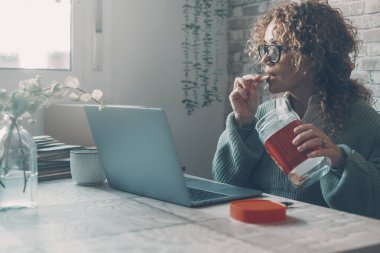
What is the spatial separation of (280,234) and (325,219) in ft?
0.55

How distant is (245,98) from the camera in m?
1.68

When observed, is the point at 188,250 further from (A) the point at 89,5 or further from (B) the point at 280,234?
(A) the point at 89,5

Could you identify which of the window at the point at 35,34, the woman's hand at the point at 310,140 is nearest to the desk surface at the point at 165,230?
the woman's hand at the point at 310,140

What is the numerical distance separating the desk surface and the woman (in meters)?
0.43

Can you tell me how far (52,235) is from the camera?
3.31 ft

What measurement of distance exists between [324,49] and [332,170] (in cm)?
46

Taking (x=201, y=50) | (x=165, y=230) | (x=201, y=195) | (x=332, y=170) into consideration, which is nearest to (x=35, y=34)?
(x=201, y=50)

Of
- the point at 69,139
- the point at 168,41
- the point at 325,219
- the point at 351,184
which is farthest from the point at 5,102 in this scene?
the point at 168,41

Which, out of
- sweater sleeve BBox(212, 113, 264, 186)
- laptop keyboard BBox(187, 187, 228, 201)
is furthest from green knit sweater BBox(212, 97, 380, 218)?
laptop keyboard BBox(187, 187, 228, 201)

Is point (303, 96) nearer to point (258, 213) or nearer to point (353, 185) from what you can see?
point (353, 185)

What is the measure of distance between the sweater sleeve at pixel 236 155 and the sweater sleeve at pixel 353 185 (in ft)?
0.93

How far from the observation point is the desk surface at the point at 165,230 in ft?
3.07

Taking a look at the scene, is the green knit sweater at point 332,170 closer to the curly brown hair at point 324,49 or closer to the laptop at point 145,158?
the curly brown hair at point 324,49

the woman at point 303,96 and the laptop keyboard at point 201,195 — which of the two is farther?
the woman at point 303,96
